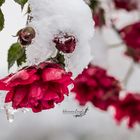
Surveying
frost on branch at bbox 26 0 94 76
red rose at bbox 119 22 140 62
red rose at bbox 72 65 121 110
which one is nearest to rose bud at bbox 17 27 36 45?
frost on branch at bbox 26 0 94 76

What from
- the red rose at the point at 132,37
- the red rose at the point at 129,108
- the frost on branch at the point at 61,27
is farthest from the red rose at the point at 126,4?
the frost on branch at the point at 61,27

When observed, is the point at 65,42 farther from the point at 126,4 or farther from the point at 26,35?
the point at 126,4

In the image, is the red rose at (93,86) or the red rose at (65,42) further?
the red rose at (93,86)

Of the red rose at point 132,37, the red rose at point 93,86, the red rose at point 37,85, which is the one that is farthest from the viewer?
the red rose at point 132,37

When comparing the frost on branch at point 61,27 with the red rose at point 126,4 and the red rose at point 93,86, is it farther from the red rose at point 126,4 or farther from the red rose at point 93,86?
the red rose at point 126,4

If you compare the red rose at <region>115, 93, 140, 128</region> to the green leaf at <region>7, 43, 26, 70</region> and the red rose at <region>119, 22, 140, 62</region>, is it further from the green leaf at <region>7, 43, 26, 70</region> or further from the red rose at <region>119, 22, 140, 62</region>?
the green leaf at <region>7, 43, 26, 70</region>

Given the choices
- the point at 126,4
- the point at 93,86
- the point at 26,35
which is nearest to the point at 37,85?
the point at 26,35
